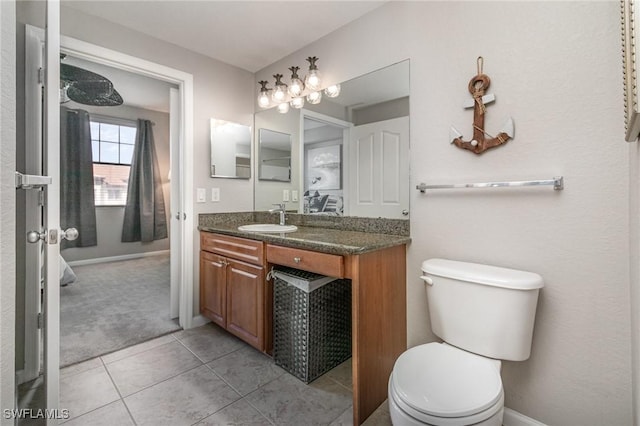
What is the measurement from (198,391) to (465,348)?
4.65ft

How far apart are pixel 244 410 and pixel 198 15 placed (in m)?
2.40

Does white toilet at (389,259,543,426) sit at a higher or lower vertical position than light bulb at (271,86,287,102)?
lower

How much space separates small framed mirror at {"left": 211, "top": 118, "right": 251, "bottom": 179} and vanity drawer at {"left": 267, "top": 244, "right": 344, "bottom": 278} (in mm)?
1113

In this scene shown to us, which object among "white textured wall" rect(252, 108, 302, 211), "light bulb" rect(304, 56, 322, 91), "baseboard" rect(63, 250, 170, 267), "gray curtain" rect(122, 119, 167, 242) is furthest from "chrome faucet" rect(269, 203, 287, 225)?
"baseboard" rect(63, 250, 170, 267)

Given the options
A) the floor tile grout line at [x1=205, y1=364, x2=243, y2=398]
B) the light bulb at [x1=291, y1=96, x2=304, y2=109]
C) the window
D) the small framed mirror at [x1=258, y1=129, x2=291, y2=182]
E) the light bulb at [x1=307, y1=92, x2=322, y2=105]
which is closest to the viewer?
the floor tile grout line at [x1=205, y1=364, x2=243, y2=398]

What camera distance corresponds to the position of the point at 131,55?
2066 mm

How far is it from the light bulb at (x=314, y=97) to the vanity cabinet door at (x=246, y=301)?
131cm

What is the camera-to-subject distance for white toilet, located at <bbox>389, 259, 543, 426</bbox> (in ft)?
3.06

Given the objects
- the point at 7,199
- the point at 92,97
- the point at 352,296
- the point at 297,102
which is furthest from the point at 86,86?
the point at 352,296

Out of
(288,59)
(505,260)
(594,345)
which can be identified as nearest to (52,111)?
(288,59)

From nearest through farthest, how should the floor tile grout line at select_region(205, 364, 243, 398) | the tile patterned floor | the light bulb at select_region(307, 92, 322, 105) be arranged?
1. the tile patterned floor
2. the floor tile grout line at select_region(205, 364, 243, 398)
3. the light bulb at select_region(307, 92, 322, 105)

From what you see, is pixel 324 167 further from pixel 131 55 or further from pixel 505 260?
pixel 131 55

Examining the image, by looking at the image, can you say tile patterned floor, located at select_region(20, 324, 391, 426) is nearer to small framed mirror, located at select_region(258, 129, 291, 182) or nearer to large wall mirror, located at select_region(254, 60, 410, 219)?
large wall mirror, located at select_region(254, 60, 410, 219)

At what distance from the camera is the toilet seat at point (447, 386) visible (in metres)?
0.91
